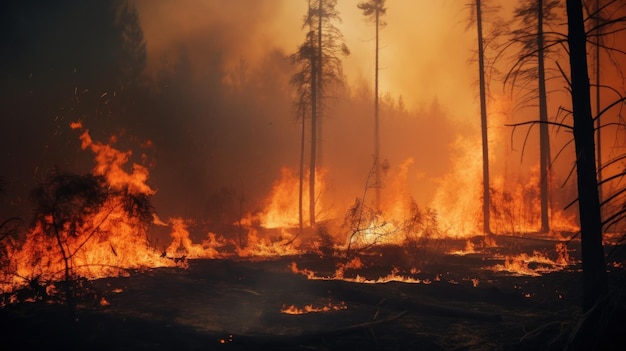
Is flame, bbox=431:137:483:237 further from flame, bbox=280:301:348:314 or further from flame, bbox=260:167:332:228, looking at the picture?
flame, bbox=280:301:348:314

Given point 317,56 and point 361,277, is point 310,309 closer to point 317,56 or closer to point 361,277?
point 361,277

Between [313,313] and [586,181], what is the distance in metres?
6.43

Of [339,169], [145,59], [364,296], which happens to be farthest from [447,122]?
[364,296]

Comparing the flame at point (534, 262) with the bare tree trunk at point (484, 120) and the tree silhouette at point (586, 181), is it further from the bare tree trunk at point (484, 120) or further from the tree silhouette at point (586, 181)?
the tree silhouette at point (586, 181)

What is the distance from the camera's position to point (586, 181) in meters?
6.19

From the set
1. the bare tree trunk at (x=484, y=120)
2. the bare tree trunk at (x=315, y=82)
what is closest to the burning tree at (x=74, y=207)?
the bare tree trunk at (x=315, y=82)

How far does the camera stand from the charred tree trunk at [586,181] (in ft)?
20.2

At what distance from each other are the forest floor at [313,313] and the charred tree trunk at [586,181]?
330mm

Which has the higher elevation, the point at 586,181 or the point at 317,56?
the point at 317,56

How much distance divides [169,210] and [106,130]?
9385mm

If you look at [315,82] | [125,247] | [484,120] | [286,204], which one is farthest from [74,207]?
[286,204]

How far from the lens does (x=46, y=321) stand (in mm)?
8922

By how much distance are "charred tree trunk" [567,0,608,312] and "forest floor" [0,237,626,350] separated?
13.0 inches

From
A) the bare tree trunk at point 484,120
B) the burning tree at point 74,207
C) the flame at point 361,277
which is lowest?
the flame at point 361,277
